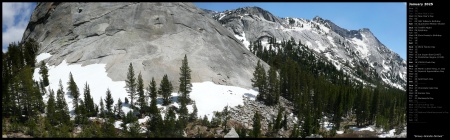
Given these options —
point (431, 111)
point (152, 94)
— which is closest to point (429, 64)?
point (431, 111)

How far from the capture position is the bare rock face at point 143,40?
2403 inches

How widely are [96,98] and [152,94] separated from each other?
909cm

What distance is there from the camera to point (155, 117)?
134 feet

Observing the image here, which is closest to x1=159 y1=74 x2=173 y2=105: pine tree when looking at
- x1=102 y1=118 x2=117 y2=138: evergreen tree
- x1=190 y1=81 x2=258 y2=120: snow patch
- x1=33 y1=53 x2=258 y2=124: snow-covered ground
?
x1=33 y1=53 x2=258 y2=124: snow-covered ground

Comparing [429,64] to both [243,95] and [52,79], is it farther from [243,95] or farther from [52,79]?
[52,79]

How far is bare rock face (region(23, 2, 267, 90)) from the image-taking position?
61.0 metres

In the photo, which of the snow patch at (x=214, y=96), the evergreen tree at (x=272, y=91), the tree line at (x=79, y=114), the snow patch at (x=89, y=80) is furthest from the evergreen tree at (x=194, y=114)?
the evergreen tree at (x=272, y=91)

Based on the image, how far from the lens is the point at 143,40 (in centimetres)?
6706

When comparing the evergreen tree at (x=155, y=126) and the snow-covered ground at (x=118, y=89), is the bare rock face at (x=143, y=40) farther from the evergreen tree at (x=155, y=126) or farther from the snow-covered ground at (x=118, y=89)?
the evergreen tree at (x=155, y=126)

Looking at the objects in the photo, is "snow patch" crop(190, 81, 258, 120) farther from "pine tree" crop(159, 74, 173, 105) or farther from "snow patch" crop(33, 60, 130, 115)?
"snow patch" crop(33, 60, 130, 115)

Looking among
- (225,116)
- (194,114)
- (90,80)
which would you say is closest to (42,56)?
(90,80)

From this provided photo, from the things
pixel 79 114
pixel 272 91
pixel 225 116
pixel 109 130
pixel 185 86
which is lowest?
pixel 109 130

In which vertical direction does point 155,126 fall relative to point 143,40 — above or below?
below

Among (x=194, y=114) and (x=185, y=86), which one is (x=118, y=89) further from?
(x=194, y=114)
